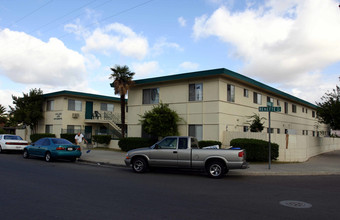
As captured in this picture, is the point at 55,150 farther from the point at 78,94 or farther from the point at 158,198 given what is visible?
the point at 78,94

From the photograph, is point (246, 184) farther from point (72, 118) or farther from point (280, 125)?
point (72, 118)

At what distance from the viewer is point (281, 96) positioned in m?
28.4

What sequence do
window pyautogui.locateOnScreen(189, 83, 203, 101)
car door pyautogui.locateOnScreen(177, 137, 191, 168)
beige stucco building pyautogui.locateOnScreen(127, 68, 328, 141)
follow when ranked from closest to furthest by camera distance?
car door pyautogui.locateOnScreen(177, 137, 191, 168) < beige stucco building pyautogui.locateOnScreen(127, 68, 328, 141) < window pyautogui.locateOnScreen(189, 83, 203, 101)

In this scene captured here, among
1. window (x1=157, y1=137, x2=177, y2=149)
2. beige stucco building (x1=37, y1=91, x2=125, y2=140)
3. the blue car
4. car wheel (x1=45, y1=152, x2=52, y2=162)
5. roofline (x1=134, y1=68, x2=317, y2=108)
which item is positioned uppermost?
roofline (x1=134, y1=68, x2=317, y2=108)

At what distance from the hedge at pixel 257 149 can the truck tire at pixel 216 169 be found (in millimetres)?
6170

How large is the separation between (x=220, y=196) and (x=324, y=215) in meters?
2.65

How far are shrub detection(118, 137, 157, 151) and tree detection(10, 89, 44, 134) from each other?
15065mm

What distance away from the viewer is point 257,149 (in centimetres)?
1706

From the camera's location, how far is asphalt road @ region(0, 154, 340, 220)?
19.9 ft

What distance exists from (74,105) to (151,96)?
525 inches

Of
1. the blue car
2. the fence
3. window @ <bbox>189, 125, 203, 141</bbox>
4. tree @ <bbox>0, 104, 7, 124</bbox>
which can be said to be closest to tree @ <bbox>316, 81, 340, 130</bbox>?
the fence

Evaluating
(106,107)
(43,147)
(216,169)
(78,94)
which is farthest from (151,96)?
(106,107)

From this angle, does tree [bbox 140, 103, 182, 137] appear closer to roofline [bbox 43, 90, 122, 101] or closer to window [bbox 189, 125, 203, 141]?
window [bbox 189, 125, 203, 141]

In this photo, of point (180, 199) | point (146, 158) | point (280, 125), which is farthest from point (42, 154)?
point (280, 125)
